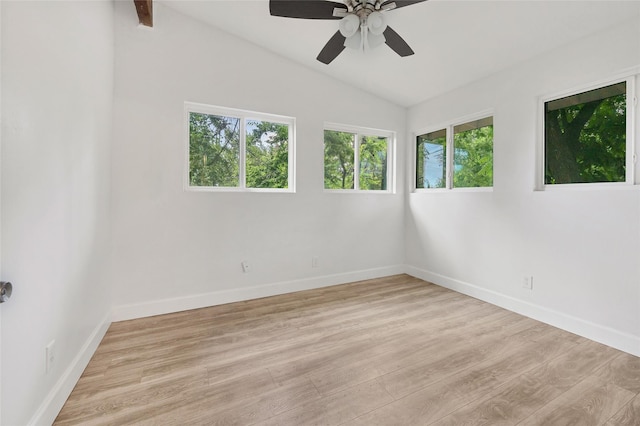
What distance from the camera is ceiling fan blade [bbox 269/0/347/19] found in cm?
183

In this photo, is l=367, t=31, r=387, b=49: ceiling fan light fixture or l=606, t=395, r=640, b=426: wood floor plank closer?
l=606, t=395, r=640, b=426: wood floor plank

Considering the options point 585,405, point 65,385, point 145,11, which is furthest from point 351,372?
point 145,11

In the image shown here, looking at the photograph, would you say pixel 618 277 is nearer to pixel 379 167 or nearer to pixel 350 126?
pixel 379 167

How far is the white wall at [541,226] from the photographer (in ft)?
7.20

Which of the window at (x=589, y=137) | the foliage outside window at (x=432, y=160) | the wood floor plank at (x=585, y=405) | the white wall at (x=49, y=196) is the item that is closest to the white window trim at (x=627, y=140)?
the window at (x=589, y=137)

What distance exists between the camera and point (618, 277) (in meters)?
2.21

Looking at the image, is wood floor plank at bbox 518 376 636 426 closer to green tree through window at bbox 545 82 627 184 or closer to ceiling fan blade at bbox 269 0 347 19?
green tree through window at bbox 545 82 627 184

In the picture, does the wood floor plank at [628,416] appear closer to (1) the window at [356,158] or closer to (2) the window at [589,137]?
(2) the window at [589,137]

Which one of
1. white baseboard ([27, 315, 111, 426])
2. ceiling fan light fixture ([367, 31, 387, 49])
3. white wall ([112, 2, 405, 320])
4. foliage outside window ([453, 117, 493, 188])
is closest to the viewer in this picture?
white baseboard ([27, 315, 111, 426])

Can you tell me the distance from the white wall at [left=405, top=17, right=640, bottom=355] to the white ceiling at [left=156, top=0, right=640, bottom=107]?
0.21m

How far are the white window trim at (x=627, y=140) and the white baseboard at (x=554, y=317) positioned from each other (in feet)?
3.82

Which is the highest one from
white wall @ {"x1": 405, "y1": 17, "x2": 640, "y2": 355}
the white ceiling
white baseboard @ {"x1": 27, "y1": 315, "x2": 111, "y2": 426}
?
the white ceiling

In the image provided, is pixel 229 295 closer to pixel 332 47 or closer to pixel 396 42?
pixel 332 47

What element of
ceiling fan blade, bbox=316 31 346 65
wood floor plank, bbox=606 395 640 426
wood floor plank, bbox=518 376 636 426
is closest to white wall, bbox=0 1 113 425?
ceiling fan blade, bbox=316 31 346 65
